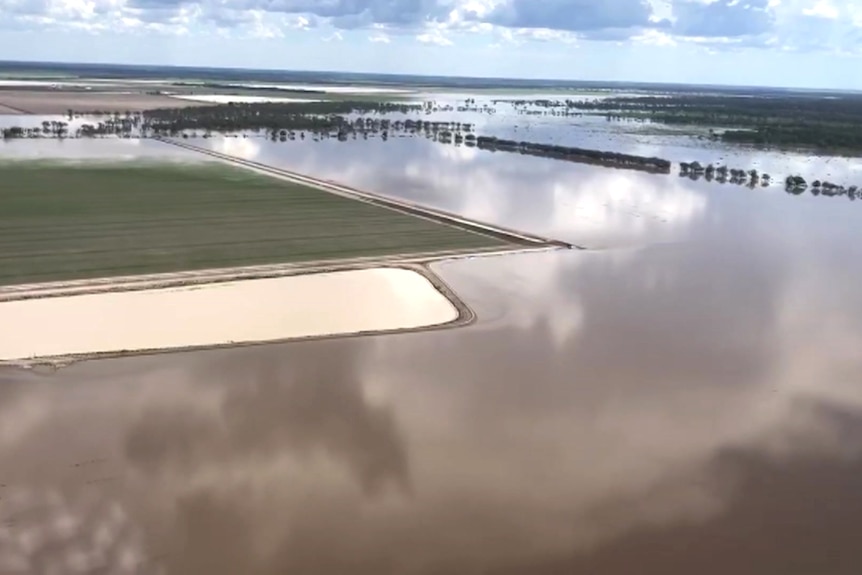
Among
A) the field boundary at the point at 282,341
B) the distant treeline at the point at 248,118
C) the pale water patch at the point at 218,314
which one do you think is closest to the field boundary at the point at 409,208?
the field boundary at the point at 282,341

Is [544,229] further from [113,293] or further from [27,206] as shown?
[27,206]

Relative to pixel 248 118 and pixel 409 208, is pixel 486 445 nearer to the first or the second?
pixel 409 208

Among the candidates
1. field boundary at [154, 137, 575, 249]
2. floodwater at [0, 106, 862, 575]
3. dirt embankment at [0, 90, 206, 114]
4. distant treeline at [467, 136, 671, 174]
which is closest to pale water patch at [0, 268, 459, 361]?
floodwater at [0, 106, 862, 575]

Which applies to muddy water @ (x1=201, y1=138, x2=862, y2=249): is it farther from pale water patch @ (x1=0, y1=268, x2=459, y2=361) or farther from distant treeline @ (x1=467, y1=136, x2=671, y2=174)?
pale water patch @ (x1=0, y1=268, x2=459, y2=361)

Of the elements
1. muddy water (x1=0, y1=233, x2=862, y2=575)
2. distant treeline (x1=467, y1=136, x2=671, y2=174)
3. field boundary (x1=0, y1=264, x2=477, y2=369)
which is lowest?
muddy water (x1=0, y1=233, x2=862, y2=575)

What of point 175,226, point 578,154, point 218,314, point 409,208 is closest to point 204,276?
point 218,314

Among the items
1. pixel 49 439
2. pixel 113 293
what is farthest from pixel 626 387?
pixel 113 293
